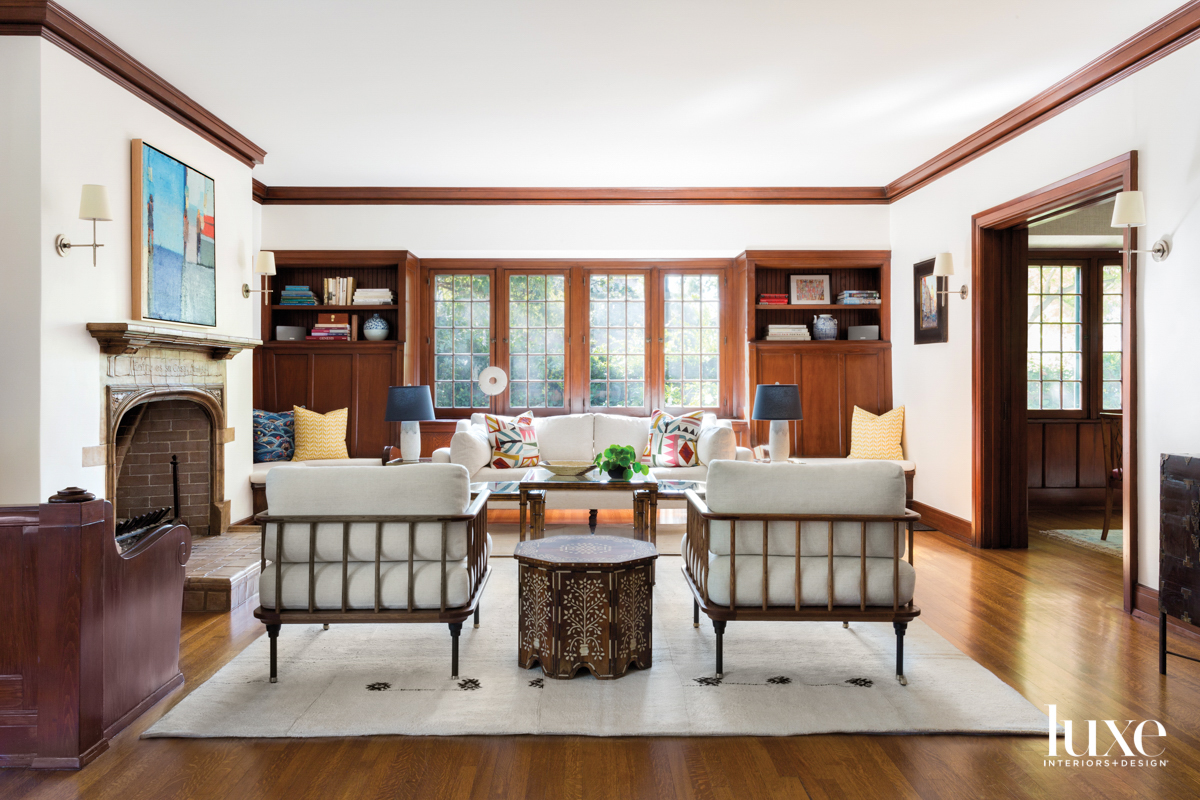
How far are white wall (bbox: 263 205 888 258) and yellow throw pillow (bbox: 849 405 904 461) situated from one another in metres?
1.65

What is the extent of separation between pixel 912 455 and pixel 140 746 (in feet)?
19.7

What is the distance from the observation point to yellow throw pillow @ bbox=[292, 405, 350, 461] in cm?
655

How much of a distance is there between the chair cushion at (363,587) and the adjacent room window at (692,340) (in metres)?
4.80

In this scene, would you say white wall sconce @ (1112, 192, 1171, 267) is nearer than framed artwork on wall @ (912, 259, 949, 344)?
Yes

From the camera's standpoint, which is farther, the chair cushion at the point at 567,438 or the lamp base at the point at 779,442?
the chair cushion at the point at 567,438

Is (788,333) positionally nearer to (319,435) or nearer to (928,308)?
(928,308)

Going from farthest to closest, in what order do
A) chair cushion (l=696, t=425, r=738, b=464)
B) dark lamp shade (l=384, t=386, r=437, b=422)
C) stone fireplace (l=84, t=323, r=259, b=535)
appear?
1. chair cushion (l=696, t=425, r=738, b=464)
2. dark lamp shade (l=384, t=386, r=437, b=422)
3. stone fireplace (l=84, t=323, r=259, b=535)

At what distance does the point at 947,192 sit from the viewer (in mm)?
5941

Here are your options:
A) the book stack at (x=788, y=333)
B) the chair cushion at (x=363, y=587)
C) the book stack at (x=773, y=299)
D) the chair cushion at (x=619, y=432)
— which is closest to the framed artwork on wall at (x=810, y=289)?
the book stack at (x=773, y=299)

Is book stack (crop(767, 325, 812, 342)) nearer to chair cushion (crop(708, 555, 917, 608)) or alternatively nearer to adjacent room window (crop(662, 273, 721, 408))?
adjacent room window (crop(662, 273, 721, 408))

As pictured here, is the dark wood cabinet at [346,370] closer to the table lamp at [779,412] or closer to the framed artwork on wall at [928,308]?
the table lamp at [779,412]

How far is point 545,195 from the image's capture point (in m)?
6.91

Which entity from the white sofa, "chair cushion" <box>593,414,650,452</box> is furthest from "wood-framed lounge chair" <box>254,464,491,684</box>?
"chair cushion" <box>593,414,650,452</box>

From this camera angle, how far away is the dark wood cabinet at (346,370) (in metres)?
6.94
